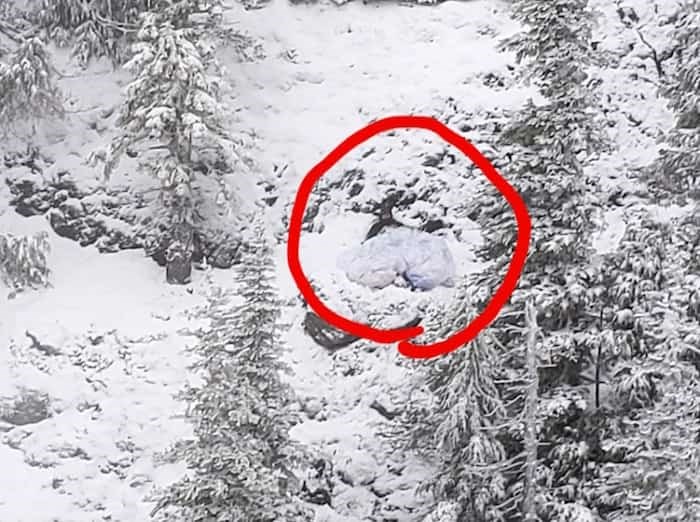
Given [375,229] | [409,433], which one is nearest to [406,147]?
[375,229]

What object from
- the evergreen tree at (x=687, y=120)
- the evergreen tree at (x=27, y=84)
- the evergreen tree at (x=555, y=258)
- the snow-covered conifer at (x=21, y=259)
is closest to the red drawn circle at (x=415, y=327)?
the evergreen tree at (x=555, y=258)

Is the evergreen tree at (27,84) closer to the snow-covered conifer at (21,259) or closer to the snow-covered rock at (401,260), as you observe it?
the snow-covered conifer at (21,259)

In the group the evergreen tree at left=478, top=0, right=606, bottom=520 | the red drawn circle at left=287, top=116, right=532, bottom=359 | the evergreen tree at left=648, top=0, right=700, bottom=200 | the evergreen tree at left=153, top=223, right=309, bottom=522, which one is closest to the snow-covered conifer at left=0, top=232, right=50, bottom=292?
the red drawn circle at left=287, top=116, right=532, bottom=359

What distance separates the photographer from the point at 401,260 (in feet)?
59.8

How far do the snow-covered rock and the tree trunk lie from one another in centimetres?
659

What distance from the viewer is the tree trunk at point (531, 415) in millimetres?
11062

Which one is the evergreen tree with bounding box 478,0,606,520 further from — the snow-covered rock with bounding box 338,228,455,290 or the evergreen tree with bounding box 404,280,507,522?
the snow-covered rock with bounding box 338,228,455,290

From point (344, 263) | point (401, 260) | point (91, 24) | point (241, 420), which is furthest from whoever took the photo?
point (91, 24)

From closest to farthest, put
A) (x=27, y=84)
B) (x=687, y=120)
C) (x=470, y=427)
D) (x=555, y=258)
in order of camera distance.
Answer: (x=687, y=120) < (x=470, y=427) < (x=555, y=258) < (x=27, y=84)

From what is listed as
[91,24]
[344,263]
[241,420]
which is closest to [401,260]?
[344,263]

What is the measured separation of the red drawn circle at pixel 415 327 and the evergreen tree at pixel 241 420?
243 cm

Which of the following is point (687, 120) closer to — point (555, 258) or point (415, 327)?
point (555, 258)

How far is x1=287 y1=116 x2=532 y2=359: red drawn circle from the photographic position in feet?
39.4

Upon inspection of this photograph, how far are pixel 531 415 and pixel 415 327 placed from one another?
6.04m
